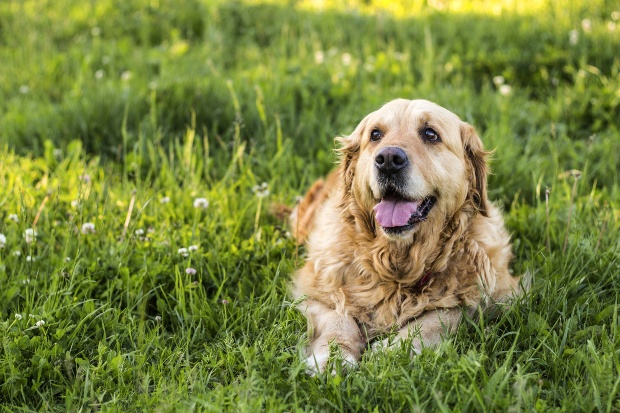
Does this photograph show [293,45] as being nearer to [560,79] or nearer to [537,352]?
[560,79]

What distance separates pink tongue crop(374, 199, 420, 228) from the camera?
3.23 m

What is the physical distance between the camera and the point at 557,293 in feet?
10.7

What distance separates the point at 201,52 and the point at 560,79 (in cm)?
325

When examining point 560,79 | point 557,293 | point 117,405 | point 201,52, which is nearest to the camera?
point 117,405

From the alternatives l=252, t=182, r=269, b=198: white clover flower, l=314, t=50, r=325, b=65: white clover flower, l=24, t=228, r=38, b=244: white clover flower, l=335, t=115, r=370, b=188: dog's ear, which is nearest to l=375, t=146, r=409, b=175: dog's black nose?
l=335, t=115, r=370, b=188: dog's ear

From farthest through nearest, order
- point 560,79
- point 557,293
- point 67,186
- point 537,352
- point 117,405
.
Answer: point 560,79
point 67,186
point 557,293
point 537,352
point 117,405

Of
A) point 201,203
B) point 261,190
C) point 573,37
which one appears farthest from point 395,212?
point 573,37

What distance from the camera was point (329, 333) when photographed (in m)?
3.17

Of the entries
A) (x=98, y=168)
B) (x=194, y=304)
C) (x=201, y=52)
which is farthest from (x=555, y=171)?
(x=201, y=52)

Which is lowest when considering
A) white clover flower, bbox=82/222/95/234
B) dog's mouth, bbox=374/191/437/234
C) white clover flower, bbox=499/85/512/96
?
white clover flower, bbox=82/222/95/234

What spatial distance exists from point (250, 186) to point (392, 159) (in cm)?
168

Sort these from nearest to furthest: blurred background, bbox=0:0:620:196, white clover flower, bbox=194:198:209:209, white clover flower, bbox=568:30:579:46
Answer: white clover flower, bbox=194:198:209:209 → blurred background, bbox=0:0:620:196 → white clover flower, bbox=568:30:579:46

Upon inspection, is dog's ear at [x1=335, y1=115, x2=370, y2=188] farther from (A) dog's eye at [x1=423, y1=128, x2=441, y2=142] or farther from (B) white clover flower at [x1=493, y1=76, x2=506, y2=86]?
(B) white clover flower at [x1=493, y1=76, x2=506, y2=86]

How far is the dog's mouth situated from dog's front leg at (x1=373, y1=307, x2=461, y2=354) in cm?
42
